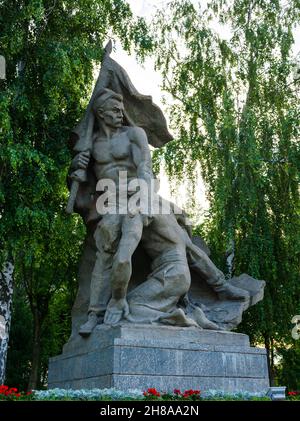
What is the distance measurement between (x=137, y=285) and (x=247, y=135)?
661cm

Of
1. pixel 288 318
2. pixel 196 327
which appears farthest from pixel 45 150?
pixel 288 318

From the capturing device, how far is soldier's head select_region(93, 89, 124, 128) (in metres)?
8.38

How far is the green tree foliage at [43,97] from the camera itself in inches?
426

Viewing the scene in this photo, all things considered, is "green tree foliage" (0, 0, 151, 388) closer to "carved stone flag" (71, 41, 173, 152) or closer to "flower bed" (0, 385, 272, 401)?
"carved stone flag" (71, 41, 173, 152)

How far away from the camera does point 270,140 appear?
14.2 m

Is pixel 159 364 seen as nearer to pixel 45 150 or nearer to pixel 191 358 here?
pixel 191 358

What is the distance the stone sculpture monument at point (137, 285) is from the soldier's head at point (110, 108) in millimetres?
14

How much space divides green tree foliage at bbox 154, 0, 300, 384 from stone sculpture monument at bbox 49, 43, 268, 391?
16.6 ft
